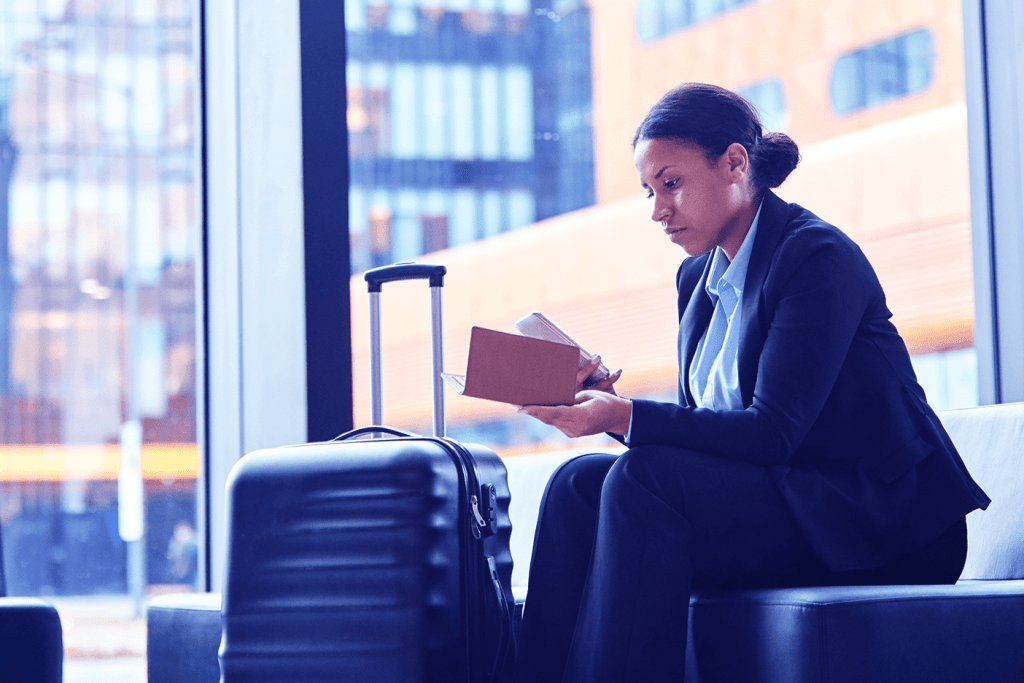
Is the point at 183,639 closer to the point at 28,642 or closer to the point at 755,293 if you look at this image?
the point at 28,642

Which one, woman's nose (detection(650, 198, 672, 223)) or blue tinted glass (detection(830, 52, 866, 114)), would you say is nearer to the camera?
woman's nose (detection(650, 198, 672, 223))

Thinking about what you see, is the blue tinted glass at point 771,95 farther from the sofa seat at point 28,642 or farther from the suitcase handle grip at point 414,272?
the sofa seat at point 28,642

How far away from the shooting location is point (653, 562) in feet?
4.13

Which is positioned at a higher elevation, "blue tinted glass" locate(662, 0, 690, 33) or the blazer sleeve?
"blue tinted glass" locate(662, 0, 690, 33)

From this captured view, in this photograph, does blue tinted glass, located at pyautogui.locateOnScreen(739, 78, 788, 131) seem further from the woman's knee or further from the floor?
the floor

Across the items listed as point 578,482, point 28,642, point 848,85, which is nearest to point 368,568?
point 578,482

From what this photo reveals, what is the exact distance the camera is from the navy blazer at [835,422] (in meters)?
1.32

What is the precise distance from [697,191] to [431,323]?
0.65 m

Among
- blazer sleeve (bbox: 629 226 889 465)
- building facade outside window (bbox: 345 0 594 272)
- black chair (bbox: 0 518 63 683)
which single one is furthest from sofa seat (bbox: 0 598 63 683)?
building facade outside window (bbox: 345 0 594 272)

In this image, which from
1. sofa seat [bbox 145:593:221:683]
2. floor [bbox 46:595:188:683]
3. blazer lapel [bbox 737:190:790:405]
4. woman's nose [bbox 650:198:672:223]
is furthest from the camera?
floor [bbox 46:595:188:683]

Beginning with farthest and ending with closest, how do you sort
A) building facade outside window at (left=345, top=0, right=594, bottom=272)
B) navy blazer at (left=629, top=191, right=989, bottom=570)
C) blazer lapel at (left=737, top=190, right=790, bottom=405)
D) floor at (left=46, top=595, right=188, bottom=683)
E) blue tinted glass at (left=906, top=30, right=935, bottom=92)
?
building facade outside window at (left=345, top=0, right=594, bottom=272) < blue tinted glass at (left=906, top=30, right=935, bottom=92) < floor at (left=46, top=595, right=188, bottom=683) < blazer lapel at (left=737, top=190, right=790, bottom=405) < navy blazer at (left=629, top=191, right=989, bottom=570)

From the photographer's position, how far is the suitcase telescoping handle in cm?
193

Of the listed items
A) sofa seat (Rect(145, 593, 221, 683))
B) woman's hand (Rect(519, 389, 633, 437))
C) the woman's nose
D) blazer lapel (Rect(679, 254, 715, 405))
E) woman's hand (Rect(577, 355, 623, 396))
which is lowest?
sofa seat (Rect(145, 593, 221, 683))

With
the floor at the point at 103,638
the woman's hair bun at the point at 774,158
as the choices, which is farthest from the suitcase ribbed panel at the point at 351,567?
the floor at the point at 103,638
